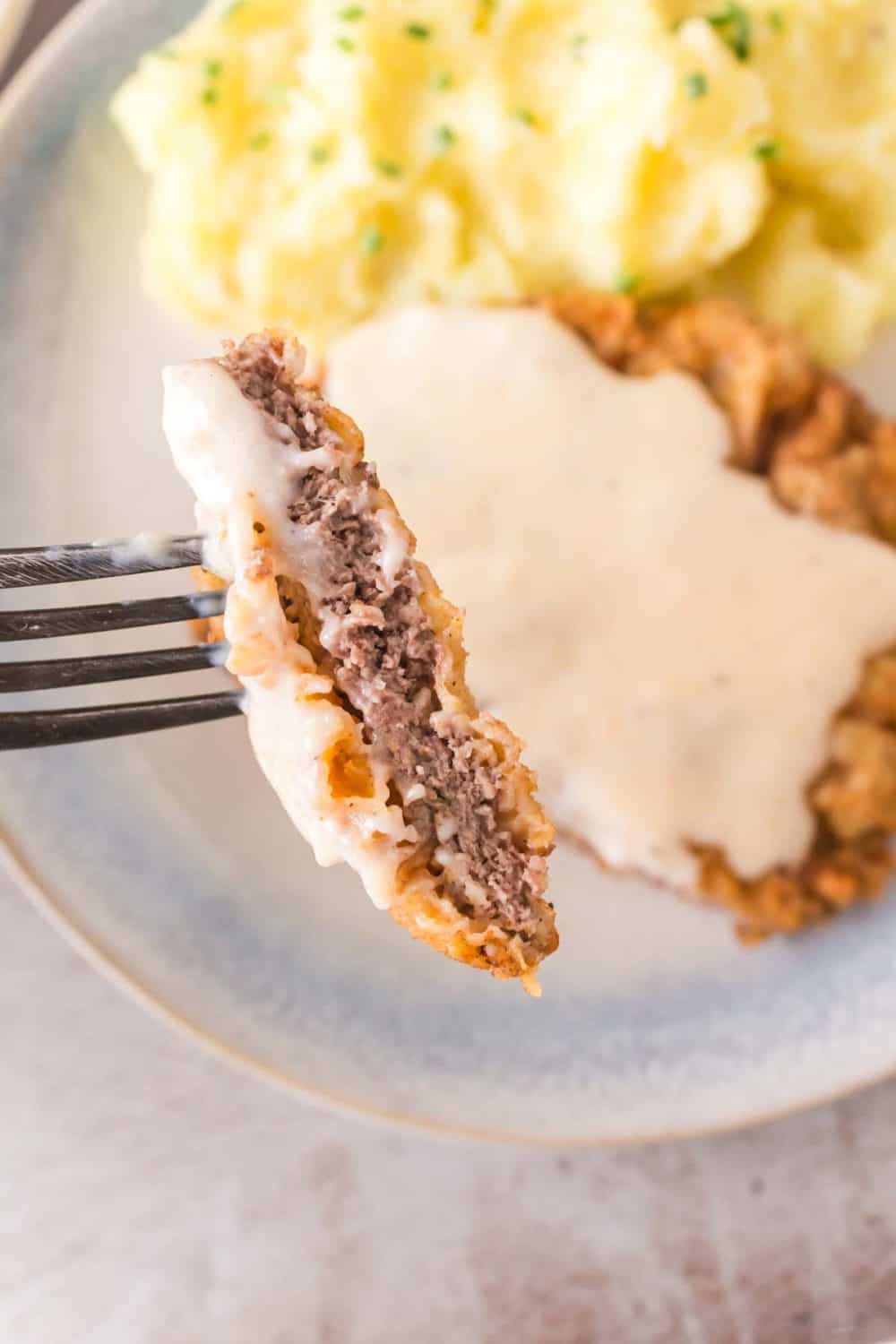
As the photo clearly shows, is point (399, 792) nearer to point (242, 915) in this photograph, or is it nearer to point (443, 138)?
point (242, 915)

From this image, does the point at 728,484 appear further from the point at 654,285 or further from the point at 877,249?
the point at 877,249

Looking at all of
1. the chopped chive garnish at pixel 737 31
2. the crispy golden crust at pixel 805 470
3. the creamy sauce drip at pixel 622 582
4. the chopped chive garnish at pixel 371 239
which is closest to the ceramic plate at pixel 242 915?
the crispy golden crust at pixel 805 470

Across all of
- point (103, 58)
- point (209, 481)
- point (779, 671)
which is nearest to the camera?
point (209, 481)

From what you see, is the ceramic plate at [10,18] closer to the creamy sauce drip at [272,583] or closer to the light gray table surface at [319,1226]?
the creamy sauce drip at [272,583]

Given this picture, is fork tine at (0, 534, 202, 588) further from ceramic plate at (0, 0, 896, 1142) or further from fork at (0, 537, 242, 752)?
ceramic plate at (0, 0, 896, 1142)

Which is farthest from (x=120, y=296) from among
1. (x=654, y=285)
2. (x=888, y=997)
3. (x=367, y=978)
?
(x=888, y=997)

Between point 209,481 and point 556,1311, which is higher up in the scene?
point 209,481
